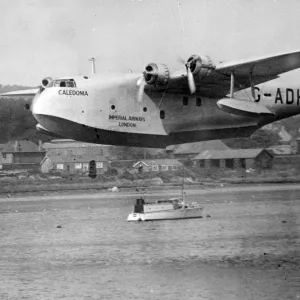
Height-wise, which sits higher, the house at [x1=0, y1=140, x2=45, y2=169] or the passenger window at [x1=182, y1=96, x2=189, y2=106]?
the passenger window at [x1=182, y1=96, x2=189, y2=106]

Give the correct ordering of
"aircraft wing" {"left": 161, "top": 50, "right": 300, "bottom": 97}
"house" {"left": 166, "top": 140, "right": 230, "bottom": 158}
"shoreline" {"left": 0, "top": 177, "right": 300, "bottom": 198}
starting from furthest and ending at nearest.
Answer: "shoreline" {"left": 0, "top": 177, "right": 300, "bottom": 198} < "house" {"left": 166, "top": 140, "right": 230, "bottom": 158} < "aircraft wing" {"left": 161, "top": 50, "right": 300, "bottom": 97}

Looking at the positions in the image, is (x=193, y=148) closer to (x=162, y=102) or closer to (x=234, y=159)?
(x=234, y=159)

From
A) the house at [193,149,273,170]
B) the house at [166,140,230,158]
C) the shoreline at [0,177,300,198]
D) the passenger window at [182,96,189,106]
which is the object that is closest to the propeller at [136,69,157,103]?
the passenger window at [182,96,189,106]

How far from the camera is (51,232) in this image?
45875mm

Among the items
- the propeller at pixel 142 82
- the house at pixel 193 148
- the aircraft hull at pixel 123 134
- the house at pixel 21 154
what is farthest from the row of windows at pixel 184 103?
the house at pixel 21 154

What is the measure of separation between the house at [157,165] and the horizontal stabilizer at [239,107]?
3675cm

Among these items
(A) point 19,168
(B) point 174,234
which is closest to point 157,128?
(B) point 174,234

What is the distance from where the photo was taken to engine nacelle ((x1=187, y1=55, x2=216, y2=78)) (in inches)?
1484

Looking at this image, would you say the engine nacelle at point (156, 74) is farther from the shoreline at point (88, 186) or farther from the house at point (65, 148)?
the shoreline at point (88, 186)

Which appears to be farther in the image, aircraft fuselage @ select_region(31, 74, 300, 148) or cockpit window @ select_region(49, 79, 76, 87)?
cockpit window @ select_region(49, 79, 76, 87)

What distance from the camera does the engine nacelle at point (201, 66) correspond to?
37.7 m

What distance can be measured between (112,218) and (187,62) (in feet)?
62.8

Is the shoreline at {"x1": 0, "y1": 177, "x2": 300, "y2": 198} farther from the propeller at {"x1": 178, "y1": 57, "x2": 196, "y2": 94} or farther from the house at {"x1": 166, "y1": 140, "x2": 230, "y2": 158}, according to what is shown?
the propeller at {"x1": 178, "y1": 57, "x2": 196, "y2": 94}

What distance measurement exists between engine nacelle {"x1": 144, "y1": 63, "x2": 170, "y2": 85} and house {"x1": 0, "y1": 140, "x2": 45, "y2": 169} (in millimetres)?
43288
